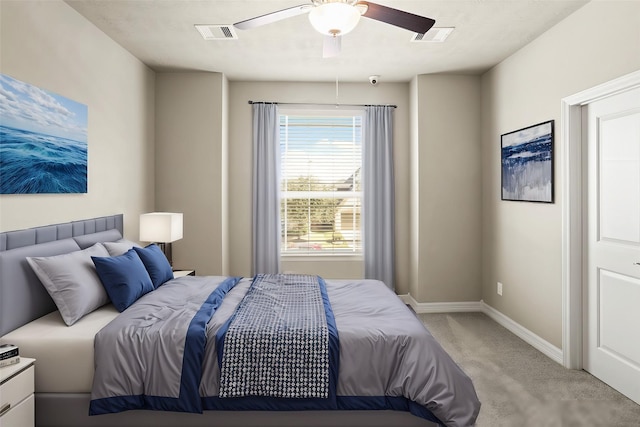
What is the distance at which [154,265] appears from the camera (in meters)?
3.14

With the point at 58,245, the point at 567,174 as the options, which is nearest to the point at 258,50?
the point at 58,245

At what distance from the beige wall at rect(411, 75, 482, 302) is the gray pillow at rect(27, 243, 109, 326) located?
331 cm

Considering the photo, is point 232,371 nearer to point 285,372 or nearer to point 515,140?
point 285,372

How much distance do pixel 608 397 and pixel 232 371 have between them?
2.49m

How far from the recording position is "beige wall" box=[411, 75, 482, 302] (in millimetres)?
4609

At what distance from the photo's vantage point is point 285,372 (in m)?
2.14

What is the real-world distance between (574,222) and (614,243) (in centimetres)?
35

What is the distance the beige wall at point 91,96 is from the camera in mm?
2456

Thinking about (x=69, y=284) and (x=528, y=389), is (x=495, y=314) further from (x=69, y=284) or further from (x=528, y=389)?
(x=69, y=284)

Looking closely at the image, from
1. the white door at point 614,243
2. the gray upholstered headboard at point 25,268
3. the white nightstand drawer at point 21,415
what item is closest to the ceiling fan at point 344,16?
the white door at point 614,243

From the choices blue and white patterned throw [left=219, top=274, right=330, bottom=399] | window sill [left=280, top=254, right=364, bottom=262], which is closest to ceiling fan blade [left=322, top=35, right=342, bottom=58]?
blue and white patterned throw [left=219, top=274, right=330, bottom=399]

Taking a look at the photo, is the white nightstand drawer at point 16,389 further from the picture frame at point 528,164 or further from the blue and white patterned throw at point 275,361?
the picture frame at point 528,164

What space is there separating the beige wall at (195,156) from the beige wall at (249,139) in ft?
1.06

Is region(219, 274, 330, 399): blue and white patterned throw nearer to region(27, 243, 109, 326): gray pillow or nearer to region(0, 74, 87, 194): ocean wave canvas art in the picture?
region(27, 243, 109, 326): gray pillow
